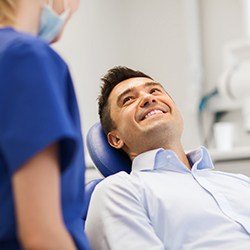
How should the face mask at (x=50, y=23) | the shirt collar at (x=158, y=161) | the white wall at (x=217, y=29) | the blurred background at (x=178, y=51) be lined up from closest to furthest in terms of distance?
the face mask at (x=50, y=23) < the shirt collar at (x=158, y=161) < the blurred background at (x=178, y=51) < the white wall at (x=217, y=29)

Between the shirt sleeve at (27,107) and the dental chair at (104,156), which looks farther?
the dental chair at (104,156)

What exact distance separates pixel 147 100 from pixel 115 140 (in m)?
0.19

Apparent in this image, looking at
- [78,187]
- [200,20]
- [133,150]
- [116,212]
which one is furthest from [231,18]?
[78,187]

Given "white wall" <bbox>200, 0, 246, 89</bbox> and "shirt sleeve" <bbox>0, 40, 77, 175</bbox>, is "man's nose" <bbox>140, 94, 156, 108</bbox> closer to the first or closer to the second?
"shirt sleeve" <bbox>0, 40, 77, 175</bbox>

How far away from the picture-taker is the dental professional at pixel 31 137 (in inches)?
32.3

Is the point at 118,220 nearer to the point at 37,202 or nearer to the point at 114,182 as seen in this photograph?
the point at 114,182

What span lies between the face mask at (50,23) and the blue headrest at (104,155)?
0.92m

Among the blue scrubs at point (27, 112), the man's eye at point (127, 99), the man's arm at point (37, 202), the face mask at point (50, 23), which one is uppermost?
the face mask at point (50, 23)

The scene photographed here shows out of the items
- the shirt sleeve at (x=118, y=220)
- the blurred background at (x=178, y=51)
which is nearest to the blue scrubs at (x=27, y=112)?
the shirt sleeve at (x=118, y=220)

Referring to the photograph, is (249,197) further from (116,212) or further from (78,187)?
(78,187)

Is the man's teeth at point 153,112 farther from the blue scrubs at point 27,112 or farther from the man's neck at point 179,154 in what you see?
the blue scrubs at point 27,112

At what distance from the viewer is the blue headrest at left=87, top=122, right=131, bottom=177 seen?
6.15ft

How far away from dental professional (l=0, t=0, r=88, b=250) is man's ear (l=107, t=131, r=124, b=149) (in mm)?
1000

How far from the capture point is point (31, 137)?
2.69ft
